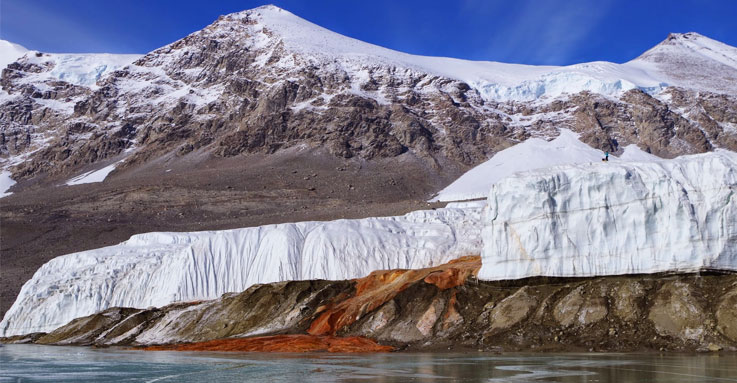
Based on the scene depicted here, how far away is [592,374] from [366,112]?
480 ft

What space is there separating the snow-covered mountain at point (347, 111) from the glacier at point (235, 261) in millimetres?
98165

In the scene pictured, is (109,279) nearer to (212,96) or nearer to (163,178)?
(163,178)

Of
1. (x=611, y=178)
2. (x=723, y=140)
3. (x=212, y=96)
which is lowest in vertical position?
(x=611, y=178)

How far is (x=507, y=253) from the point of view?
32.8 meters

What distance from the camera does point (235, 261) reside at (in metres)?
46.5

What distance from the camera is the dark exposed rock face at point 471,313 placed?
26297 millimetres

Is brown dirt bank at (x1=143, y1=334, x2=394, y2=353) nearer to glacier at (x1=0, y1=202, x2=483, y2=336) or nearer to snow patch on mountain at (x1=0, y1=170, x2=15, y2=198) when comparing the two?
glacier at (x1=0, y1=202, x2=483, y2=336)

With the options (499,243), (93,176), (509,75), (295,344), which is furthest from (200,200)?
(509,75)

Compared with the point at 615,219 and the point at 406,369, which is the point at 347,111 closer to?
the point at 615,219

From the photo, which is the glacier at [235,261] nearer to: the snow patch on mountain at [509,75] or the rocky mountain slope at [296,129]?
the rocky mountain slope at [296,129]

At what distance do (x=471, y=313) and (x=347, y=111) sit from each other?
434 ft

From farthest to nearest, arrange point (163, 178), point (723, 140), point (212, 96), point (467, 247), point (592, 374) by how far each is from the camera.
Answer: point (212, 96) → point (723, 140) → point (163, 178) → point (467, 247) → point (592, 374)

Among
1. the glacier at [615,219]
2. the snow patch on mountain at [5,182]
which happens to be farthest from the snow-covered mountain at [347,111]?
the glacier at [615,219]

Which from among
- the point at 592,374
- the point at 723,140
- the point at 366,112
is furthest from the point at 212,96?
the point at 592,374
